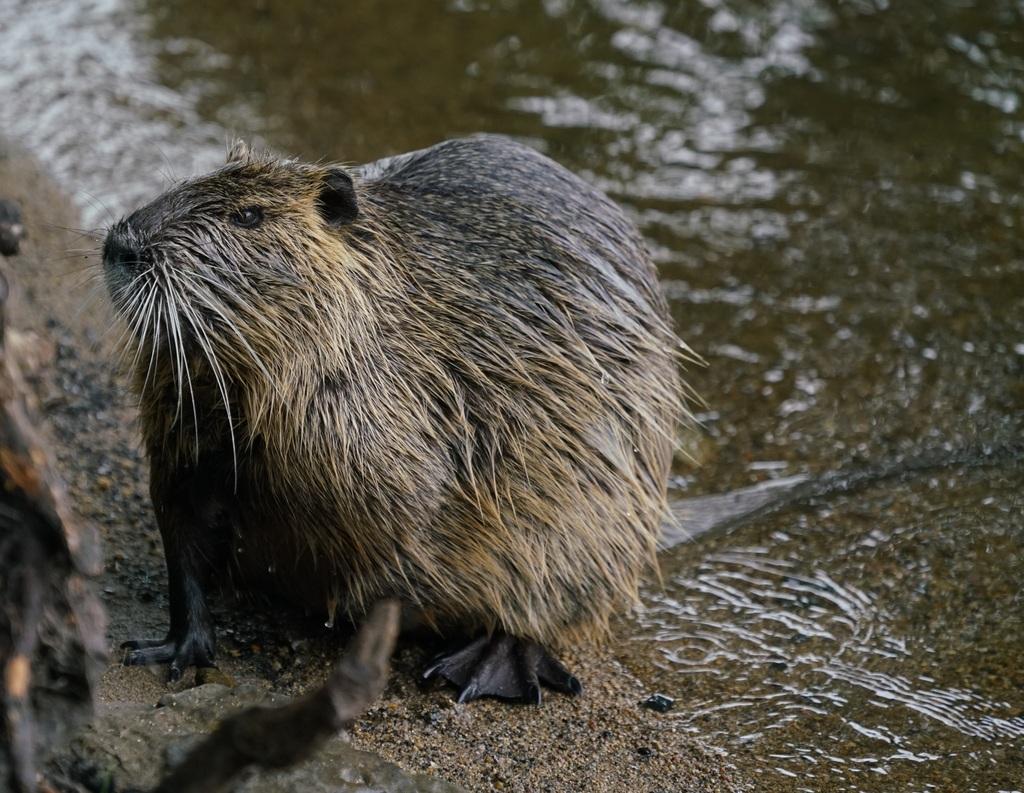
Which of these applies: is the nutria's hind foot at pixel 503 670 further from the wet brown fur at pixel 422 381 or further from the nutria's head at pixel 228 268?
the nutria's head at pixel 228 268

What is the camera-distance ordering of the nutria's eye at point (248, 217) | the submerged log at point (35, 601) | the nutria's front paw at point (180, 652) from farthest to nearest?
the nutria's front paw at point (180, 652) < the nutria's eye at point (248, 217) < the submerged log at point (35, 601)

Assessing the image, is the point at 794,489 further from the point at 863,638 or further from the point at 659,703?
the point at 659,703

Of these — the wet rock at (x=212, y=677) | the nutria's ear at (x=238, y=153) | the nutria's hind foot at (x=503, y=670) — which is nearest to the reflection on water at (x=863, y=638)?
the nutria's hind foot at (x=503, y=670)

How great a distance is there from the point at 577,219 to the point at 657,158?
2.76 meters

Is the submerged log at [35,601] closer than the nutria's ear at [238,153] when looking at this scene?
Yes

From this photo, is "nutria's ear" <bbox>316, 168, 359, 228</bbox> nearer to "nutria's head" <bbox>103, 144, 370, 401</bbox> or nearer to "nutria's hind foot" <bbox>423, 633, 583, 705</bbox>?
"nutria's head" <bbox>103, 144, 370, 401</bbox>

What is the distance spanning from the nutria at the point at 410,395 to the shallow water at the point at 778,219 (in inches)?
19.8

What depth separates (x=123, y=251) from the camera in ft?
10.6

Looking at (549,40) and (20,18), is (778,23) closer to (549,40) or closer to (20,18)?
(549,40)

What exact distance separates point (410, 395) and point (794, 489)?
166 centimetres

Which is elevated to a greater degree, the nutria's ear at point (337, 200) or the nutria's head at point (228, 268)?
the nutria's ear at point (337, 200)

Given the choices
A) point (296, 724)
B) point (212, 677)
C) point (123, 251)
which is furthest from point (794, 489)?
point (296, 724)

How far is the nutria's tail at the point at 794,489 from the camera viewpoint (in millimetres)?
4344

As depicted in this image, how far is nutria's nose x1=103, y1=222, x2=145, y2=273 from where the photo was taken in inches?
126
